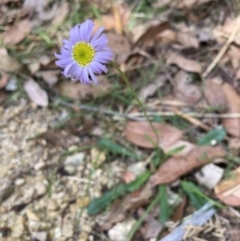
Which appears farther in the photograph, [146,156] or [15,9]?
[15,9]

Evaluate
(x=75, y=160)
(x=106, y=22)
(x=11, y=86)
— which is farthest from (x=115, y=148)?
(x=106, y=22)

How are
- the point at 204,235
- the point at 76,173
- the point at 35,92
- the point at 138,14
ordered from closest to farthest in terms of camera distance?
the point at 204,235, the point at 76,173, the point at 35,92, the point at 138,14

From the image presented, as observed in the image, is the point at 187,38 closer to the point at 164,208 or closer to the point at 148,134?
the point at 148,134

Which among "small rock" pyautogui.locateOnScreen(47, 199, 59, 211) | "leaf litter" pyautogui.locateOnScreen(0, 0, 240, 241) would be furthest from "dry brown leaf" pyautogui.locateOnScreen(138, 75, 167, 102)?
"small rock" pyautogui.locateOnScreen(47, 199, 59, 211)

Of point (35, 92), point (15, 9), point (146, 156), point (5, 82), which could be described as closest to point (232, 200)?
point (146, 156)

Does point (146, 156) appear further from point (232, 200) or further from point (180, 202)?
point (232, 200)

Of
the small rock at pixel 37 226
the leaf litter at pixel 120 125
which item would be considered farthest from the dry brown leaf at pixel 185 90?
the small rock at pixel 37 226

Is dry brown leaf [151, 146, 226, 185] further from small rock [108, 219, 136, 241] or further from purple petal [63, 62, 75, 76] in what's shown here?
purple petal [63, 62, 75, 76]

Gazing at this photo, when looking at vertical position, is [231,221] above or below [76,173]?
below
